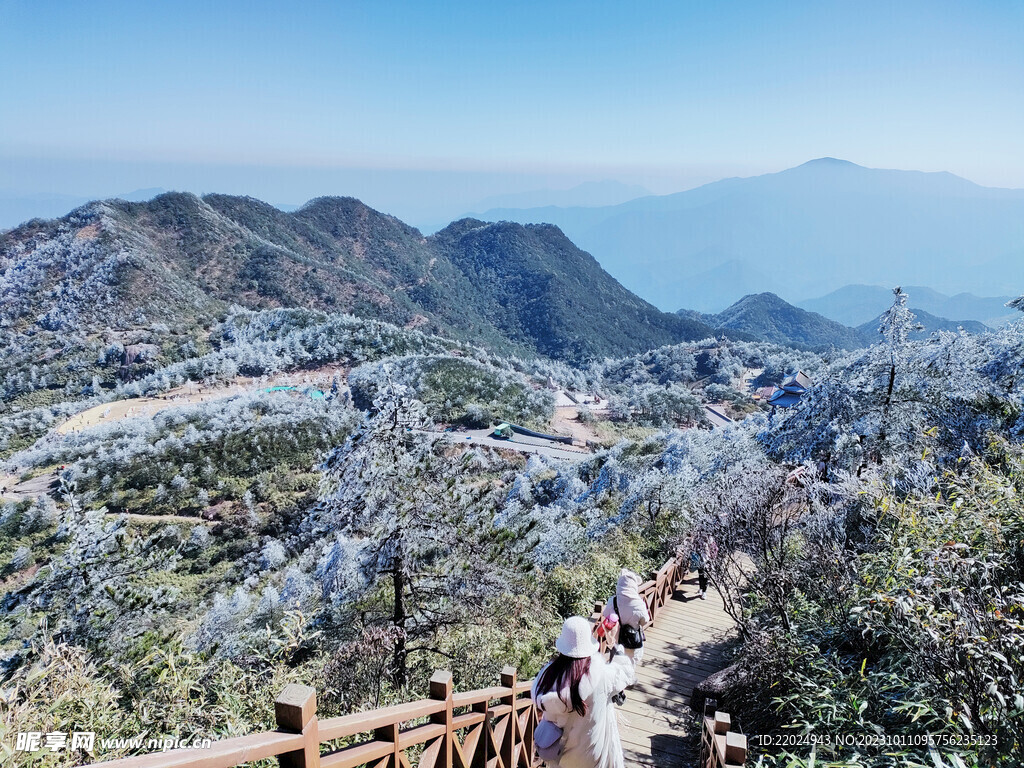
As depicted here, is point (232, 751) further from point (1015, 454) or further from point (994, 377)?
point (994, 377)

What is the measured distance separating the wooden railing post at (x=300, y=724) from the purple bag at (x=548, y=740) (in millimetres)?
1196

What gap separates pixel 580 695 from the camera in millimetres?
2375

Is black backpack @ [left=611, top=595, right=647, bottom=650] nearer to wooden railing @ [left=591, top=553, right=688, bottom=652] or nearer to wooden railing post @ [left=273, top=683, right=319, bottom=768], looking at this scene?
wooden railing post @ [left=273, top=683, right=319, bottom=768]

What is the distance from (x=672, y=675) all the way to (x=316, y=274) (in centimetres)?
7380

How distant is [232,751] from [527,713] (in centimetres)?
251

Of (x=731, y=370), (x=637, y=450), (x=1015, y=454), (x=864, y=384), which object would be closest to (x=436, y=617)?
(x=1015, y=454)

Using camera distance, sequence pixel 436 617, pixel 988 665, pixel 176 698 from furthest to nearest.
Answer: pixel 436 617
pixel 176 698
pixel 988 665

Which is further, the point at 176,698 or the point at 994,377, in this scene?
the point at 994,377

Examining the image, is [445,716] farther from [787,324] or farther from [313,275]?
[787,324]

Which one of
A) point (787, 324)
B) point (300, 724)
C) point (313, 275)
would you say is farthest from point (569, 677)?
point (787, 324)

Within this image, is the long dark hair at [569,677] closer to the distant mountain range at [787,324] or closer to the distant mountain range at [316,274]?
the distant mountain range at [316,274]

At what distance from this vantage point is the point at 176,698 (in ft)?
12.0

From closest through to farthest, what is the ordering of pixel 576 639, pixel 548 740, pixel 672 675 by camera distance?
pixel 576 639, pixel 548 740, pixel 672 675

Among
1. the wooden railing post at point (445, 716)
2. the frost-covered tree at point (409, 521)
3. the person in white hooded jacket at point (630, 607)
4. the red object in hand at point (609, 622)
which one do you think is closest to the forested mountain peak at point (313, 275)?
the frost-covered tree at point (409, 521)
